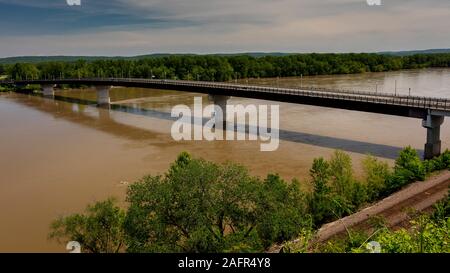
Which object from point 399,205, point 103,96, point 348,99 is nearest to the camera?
point 399,205

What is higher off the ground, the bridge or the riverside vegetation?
the bridge

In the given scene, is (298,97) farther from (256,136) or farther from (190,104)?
(190,104)

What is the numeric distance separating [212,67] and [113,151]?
111m

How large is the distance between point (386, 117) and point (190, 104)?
124ft

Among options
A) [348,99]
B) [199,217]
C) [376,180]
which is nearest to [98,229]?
[199,217]

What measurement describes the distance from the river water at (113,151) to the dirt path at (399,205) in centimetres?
908

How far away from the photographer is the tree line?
152m

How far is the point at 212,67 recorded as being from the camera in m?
154

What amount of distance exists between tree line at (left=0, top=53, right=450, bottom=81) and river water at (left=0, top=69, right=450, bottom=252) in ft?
258

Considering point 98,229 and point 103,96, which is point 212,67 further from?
Answer: point 98,229

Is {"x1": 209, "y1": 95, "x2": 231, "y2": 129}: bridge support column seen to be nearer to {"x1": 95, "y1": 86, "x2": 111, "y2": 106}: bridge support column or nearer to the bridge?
the bridge

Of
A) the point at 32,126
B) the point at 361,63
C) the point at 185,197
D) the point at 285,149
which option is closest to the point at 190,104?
the point at 32,126

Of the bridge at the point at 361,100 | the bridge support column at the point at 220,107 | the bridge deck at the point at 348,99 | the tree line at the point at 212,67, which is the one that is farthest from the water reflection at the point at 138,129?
the tree line at the point at 212,67

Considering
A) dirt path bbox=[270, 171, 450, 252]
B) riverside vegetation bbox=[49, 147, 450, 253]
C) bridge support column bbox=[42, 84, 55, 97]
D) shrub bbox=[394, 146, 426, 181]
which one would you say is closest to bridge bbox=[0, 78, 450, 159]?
shrub bbox=[394, 146, 426, 181]
